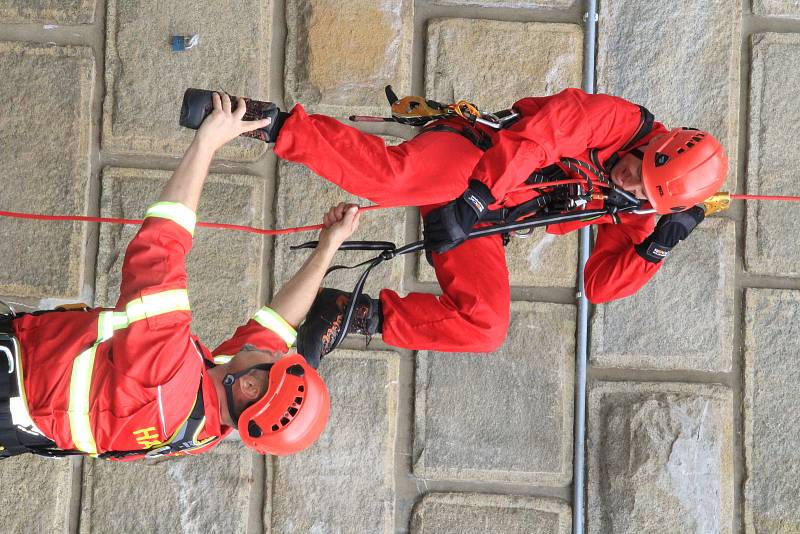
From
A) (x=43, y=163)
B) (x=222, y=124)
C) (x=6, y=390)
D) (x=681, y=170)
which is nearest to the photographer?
(x=6, y=390)

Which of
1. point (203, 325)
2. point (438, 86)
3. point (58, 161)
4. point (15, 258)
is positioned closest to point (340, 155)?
point (438, 86)

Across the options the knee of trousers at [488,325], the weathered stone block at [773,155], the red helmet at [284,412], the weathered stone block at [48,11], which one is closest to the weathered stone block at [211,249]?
the weathered stone block at [48,11]

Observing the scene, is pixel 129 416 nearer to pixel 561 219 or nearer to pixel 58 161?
pixel 561 219

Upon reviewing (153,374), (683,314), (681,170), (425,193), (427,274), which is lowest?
(153,374)

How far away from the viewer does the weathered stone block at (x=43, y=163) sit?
129 inches

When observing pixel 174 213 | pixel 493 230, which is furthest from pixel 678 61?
pixel 174 213

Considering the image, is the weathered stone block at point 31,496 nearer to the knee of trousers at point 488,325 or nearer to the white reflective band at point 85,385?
the white reflective band at point 85,385

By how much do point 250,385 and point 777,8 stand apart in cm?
312

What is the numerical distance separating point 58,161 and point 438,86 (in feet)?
6.11

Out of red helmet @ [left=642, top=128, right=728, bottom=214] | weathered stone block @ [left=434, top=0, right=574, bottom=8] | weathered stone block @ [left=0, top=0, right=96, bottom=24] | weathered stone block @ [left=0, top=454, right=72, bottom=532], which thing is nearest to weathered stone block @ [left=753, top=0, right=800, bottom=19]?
weathered stone block @ [left=434, top=0, right=574, bottom=8]

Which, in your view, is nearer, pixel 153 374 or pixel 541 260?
pixel 153 374

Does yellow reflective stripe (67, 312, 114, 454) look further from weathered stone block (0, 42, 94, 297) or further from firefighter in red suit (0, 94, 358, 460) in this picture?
weathered stone block (0, 42, 94, 297)

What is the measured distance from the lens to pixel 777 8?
3373 mm

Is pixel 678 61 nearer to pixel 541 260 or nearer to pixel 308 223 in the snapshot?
pixel 541 260
